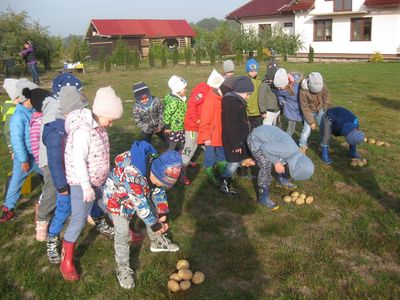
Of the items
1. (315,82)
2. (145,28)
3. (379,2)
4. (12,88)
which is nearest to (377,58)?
(379,2)

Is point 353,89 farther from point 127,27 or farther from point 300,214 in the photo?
point 127,27

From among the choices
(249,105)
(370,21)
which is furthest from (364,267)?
(370,21)

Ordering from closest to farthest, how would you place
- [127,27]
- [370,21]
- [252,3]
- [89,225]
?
[89,225] < [370,21] < [252,3] < [127,27]

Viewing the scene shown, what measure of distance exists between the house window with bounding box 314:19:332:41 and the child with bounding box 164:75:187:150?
93.9 ft

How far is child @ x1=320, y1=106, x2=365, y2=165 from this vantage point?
6429 millimetres

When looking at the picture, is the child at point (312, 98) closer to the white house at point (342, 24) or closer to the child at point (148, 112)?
the child at point (148, 112)

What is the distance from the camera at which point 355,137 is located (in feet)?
20.8

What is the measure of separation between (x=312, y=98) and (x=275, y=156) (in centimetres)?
239

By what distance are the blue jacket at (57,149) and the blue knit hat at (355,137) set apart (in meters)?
4.63

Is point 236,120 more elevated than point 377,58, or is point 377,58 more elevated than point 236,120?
point 377,58

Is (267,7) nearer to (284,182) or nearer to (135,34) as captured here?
(135,34)

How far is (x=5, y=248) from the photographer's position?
4.53 metres

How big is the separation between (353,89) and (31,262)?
526 inches

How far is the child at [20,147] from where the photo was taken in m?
4.76
